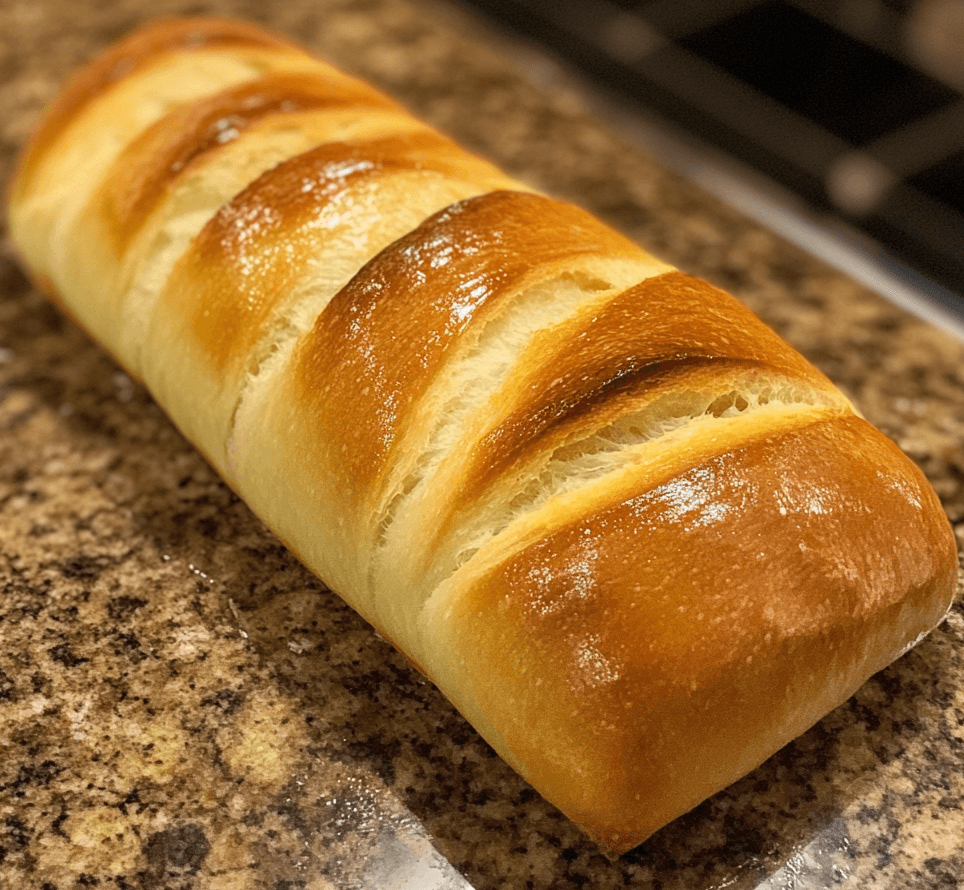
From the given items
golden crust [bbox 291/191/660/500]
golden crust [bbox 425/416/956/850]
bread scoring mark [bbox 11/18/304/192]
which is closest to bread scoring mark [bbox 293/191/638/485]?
golden crust [bbox 291/191/660/500]

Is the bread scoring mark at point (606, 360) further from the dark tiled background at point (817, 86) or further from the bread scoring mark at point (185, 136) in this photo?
the dark tiled background at point (817, 86)

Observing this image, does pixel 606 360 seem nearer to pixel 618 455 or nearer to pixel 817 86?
pixel 618 455

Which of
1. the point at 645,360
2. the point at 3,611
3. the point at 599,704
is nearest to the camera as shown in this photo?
the point at 599,704

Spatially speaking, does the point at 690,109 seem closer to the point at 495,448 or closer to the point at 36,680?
the point at 495,448

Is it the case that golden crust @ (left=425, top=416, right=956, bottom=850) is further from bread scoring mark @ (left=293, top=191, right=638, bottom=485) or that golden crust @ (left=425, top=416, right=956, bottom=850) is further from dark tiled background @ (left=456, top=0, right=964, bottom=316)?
dark tiled background @ (left=456, top=0, right=964, bottom=316)

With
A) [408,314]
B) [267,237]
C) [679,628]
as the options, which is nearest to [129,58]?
[267,237]

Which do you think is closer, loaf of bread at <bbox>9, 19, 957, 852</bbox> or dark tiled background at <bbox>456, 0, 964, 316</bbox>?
loaf of bread at <bbox>9, 19, 957, 852</bbox>

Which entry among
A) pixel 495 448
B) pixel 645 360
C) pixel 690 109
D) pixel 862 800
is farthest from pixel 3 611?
pixel 690 109
